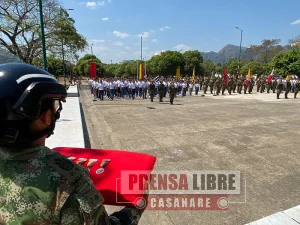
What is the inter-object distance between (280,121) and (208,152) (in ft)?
17.2

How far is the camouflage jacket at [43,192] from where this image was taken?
924mm

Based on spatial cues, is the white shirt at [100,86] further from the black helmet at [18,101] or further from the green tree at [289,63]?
the green tree at [289,63]

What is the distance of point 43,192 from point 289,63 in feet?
122

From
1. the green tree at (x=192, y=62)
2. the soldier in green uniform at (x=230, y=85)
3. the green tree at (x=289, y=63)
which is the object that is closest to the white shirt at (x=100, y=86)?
the soldier in green uniform at (x=230, y=85)

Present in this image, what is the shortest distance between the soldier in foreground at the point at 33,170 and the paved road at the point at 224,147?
2317 mm

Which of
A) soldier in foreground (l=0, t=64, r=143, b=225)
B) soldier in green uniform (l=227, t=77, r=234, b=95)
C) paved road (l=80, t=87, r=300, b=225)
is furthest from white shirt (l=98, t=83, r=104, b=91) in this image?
soldier in foreground (l=0, t=64, r=143, b=225)

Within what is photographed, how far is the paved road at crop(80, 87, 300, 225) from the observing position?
324 cm

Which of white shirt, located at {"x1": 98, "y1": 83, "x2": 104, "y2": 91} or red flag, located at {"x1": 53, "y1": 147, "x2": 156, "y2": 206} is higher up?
red flag, located at {"x1": 53, "y1": 147, "x2": 156, "y2": 206}

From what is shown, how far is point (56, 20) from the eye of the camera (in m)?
24.1

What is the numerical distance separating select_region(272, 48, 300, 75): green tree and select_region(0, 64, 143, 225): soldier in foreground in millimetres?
35914

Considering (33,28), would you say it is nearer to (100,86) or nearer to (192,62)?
(100,86)

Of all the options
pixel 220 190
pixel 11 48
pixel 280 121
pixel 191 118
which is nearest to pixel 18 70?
pixel 220 190

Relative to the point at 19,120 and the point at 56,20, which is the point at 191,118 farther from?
the point at 56,20

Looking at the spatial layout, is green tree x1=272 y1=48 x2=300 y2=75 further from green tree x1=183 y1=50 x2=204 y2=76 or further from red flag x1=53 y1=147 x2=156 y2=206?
red flag x1=53 y1=147 x2=156 y2=206
